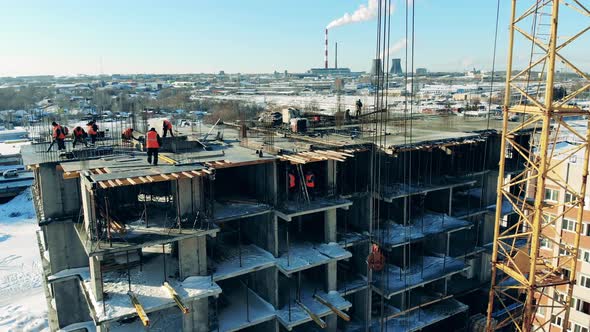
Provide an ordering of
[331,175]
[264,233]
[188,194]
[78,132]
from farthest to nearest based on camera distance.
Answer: [78,132] → [331,175] → [264,233] → [188,194]

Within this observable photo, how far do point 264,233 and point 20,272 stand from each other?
30.2 metres

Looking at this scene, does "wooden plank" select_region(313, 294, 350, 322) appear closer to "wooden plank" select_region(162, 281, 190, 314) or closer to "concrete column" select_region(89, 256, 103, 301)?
"wooden plank" select_region(162, 281, 190, 314)

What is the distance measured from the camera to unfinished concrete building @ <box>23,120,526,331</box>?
19.6 meters

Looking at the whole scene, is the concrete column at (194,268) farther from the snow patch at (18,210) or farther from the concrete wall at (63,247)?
the snow patch at (18,210)

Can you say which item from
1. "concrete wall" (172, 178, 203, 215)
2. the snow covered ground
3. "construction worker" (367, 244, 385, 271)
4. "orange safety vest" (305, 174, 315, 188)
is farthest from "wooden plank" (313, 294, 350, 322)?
the snow covered ground

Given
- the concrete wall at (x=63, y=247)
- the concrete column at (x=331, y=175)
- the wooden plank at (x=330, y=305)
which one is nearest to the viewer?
the concrete wall at (x=63, y=247)

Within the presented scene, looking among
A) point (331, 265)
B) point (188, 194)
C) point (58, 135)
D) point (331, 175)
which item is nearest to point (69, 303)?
point (58, 135)

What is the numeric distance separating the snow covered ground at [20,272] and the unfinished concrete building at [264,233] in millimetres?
9704

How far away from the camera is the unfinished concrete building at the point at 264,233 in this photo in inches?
773

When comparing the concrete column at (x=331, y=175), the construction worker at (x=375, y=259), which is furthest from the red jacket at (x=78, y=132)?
the construction worker at (x=375, y=259)

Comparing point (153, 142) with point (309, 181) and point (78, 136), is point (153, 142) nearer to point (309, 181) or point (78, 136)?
point (78, 136)

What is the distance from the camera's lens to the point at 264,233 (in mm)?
23859

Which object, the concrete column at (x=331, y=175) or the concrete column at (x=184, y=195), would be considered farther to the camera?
the concrete column at (x=331, y=175)

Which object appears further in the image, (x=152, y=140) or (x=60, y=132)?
(x=60, y=132)
